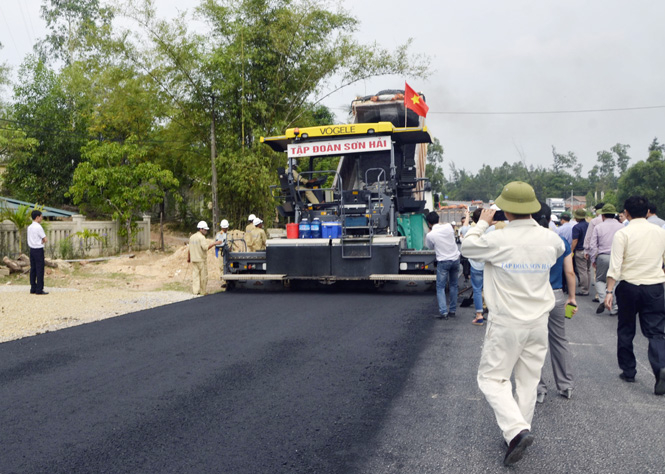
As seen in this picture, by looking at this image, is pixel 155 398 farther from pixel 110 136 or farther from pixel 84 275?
pixel 110 136

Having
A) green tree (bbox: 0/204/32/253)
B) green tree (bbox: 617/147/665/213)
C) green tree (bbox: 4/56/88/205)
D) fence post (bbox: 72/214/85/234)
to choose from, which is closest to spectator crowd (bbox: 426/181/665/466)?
green tree (bbox: 0/204/32/253)

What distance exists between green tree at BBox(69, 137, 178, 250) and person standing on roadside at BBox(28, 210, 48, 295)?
10.4 meters

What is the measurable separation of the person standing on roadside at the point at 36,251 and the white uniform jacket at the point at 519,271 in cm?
1076

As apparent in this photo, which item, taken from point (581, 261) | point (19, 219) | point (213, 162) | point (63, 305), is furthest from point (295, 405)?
point (213, 162)

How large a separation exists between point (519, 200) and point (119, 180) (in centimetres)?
2112

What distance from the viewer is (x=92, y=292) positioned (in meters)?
13.4

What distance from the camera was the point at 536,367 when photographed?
4070 millimetres

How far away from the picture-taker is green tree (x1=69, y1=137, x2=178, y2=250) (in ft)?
75.4

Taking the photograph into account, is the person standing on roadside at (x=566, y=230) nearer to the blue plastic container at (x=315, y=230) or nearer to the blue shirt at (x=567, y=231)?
the blue shirt at (x=567, y=231)

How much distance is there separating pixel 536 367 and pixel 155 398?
122 inches

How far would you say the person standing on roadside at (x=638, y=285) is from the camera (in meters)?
5.58

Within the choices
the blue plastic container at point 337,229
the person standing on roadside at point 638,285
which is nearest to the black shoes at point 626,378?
the person standing on roadside at point 638,285

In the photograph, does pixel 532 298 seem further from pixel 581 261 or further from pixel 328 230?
pixel 581 261

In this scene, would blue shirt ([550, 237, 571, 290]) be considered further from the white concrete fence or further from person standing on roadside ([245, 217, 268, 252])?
the white concrete fence
